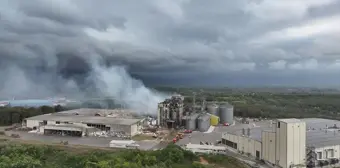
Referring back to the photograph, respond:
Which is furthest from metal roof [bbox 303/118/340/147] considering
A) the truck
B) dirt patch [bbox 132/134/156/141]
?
dirt patch [bbox 132/134/156/141]

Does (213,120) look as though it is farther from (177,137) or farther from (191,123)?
(177,137)

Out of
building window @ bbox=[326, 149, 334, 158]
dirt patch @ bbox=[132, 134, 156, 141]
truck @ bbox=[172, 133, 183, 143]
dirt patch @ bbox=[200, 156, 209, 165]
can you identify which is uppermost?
building window @ bbox=[326, 149, 334, 158]

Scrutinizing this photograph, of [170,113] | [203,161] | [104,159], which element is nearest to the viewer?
[104,159]

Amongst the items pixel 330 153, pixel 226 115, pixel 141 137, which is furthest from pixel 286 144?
pixel 226 115

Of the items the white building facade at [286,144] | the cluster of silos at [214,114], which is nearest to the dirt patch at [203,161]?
the white building facade at [286,144]

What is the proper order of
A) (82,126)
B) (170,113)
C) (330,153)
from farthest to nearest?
(170,113), (82,126), (330,153)

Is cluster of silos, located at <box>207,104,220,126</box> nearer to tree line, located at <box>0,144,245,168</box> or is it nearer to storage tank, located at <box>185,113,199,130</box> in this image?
storage tank, located at <box>185,113,199,130</box>

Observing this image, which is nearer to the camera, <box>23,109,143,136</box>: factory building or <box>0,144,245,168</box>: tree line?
<box>0,144,245,168</box>: tree line
